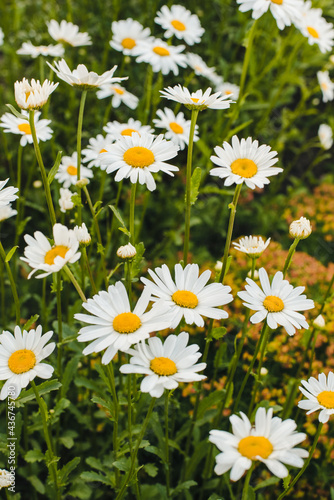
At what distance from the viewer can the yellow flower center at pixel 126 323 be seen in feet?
4.17

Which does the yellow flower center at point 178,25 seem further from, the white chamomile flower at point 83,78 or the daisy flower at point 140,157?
the daisy flower at point 140,157

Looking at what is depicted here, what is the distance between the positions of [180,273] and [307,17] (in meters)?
2.30

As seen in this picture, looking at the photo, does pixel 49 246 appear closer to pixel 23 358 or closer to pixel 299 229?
pixel 23 358

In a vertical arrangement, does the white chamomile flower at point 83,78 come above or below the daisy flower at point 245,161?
above

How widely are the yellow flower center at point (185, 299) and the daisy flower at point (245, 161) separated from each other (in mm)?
372

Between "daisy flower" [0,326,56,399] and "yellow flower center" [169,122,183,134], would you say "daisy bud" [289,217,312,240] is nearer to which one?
"daisy flower" [0,326,56,399]

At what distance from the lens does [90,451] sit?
2234 millimetres

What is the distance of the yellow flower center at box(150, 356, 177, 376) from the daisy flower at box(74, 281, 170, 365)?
0.07 m

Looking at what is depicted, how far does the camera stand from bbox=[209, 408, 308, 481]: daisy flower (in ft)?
3.40

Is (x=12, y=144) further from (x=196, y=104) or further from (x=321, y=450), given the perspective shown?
(x=321, y=450)

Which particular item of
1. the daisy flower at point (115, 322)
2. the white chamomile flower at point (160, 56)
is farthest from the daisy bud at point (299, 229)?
the white chamomile flower at point (160, 56)

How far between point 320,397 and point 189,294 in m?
0.45

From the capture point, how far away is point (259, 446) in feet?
3.57

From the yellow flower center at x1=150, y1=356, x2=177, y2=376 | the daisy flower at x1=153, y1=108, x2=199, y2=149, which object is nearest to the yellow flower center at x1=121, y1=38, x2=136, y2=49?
the daisy flower at x1=153, y1=108, x2=199, y2=149
